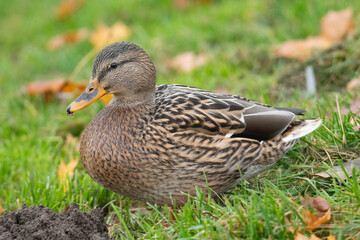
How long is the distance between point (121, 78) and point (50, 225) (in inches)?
42.6

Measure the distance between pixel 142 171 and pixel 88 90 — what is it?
0.68 m

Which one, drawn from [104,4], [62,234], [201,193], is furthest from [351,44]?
[104,4]

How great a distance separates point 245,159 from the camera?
11.3 feet

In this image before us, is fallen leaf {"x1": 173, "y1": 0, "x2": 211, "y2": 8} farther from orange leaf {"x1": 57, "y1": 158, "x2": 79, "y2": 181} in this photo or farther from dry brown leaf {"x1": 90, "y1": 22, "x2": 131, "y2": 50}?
orange leaf {"x1": 57, "y1": 158, "x2": 79, "y2": 181}

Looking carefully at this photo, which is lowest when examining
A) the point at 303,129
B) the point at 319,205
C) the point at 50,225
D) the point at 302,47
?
the point at 50,225

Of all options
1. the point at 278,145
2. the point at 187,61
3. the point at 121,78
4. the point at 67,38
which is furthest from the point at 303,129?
the point at 67,38

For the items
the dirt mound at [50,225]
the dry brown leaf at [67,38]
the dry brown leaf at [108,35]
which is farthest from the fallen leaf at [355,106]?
the dry brown leaf at [67,38]

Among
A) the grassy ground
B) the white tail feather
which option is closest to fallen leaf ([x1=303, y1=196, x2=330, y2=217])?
the grassy ground

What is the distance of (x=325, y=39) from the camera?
571 centimetres

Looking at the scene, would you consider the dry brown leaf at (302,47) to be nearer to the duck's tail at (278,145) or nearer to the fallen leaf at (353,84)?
the fallen leaf at (353,84)

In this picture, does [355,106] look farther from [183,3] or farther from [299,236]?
[183,3]

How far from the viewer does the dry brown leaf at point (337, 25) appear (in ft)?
18.4

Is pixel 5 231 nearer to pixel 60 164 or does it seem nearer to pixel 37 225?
pixel 37 225

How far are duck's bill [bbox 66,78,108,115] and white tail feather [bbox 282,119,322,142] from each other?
4.23 ft
